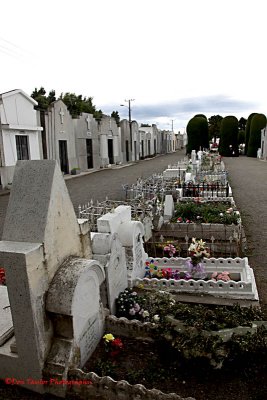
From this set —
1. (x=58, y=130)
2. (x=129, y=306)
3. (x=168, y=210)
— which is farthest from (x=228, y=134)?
(x=129, y=306)

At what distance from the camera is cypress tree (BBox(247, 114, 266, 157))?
43125mm

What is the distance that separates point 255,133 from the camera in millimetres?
43844

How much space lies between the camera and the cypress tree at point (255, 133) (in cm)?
4312

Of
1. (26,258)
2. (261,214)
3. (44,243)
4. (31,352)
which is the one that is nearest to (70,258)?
(44,243)

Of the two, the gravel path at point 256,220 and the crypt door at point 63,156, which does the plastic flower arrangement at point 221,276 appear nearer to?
the gravel path at point 256,220

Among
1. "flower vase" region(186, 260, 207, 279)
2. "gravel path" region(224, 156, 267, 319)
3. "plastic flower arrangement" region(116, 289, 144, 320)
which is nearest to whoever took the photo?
"plastic flower arrangement" region(116, 289, 144, 320)

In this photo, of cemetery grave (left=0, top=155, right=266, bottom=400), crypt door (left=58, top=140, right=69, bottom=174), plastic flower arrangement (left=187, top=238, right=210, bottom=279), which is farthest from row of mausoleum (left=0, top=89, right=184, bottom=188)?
cemetery grave (left=0, top=155, right=266, bottom=400)

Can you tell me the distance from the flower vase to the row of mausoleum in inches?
508

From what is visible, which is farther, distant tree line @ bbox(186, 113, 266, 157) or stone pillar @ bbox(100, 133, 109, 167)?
distant tree line @ bbox(186, 113, 266, 157)

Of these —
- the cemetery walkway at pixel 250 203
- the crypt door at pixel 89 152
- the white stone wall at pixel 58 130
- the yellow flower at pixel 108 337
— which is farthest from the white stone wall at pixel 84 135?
the yellow flower at pixel 108 337

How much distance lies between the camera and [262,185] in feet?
61.2

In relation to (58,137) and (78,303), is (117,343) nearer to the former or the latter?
(78,303)

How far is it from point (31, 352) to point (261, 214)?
10.2 m

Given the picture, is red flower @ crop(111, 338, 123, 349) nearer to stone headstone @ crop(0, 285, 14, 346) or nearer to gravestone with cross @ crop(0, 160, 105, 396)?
gravestone with cross @ crop(0, 160, 105, 396)
